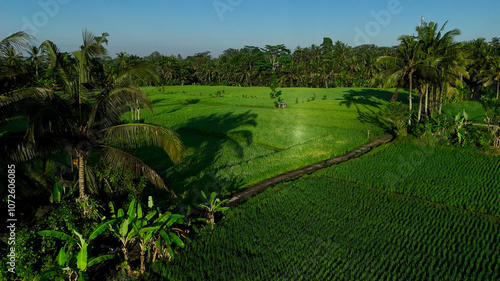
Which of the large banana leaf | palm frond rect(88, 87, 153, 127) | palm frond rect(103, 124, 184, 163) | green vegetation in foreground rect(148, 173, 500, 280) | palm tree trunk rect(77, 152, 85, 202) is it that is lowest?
green vegetation in foreground rect(148, 173, 500, 280)

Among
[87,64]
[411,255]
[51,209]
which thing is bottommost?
[411,255]

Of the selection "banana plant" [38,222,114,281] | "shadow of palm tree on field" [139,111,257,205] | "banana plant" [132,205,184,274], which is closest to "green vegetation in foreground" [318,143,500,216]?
"shadow of palm tree on field" [139,111,257,205]

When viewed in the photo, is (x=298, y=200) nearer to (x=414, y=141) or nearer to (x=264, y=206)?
(x=264, y=206)

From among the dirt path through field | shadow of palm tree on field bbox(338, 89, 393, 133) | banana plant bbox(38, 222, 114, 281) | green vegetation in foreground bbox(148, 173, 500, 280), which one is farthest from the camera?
shadow of palm tree on field bbox(338, 89, 393, 133)

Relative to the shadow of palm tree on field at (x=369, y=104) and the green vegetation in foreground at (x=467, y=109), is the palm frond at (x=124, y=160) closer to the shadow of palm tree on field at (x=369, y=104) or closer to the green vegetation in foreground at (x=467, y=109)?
the shadow of palm tree on field at (x=369, y=104)

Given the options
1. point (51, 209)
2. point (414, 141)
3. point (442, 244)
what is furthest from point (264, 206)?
point (414, 141)

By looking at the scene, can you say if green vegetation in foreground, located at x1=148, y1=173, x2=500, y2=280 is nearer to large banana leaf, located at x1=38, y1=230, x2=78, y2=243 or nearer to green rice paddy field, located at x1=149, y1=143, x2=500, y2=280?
green rice paddy field, located at x1=149, y1=143, x2=500, y2=280
